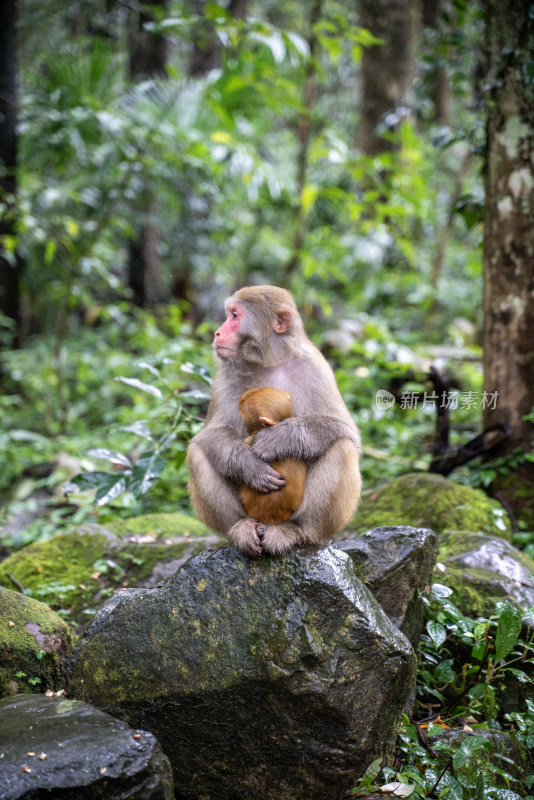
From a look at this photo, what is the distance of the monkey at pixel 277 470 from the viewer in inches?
113

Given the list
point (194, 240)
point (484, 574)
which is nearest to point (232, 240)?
point (194, 240)

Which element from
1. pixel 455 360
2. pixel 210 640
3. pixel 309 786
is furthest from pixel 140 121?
pixel 309 786

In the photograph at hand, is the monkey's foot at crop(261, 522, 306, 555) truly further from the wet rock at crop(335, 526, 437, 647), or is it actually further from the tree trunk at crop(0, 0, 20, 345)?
the tree trunk at crop(0, 0, 20, 345)

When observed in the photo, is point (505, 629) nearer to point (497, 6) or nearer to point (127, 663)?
point (127, 663)

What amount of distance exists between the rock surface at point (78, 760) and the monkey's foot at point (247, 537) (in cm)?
81

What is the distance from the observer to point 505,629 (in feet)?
9.50

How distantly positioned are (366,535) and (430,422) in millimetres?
3758

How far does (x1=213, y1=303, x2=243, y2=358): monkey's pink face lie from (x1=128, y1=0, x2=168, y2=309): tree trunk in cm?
701

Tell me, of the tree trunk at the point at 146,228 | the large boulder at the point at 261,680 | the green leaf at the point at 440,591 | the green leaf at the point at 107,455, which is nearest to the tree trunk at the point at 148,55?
the tree trunk at the point at 146,228

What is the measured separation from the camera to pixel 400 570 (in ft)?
10.3

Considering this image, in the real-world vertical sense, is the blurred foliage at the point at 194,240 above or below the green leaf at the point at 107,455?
above

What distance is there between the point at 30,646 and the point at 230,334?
5.59 ft

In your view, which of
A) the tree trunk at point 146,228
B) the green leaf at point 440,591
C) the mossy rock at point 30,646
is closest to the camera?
the mossy rock at point 30,646

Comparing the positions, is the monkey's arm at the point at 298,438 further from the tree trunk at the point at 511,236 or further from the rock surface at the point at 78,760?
the tree trunk at the point at 511,236
